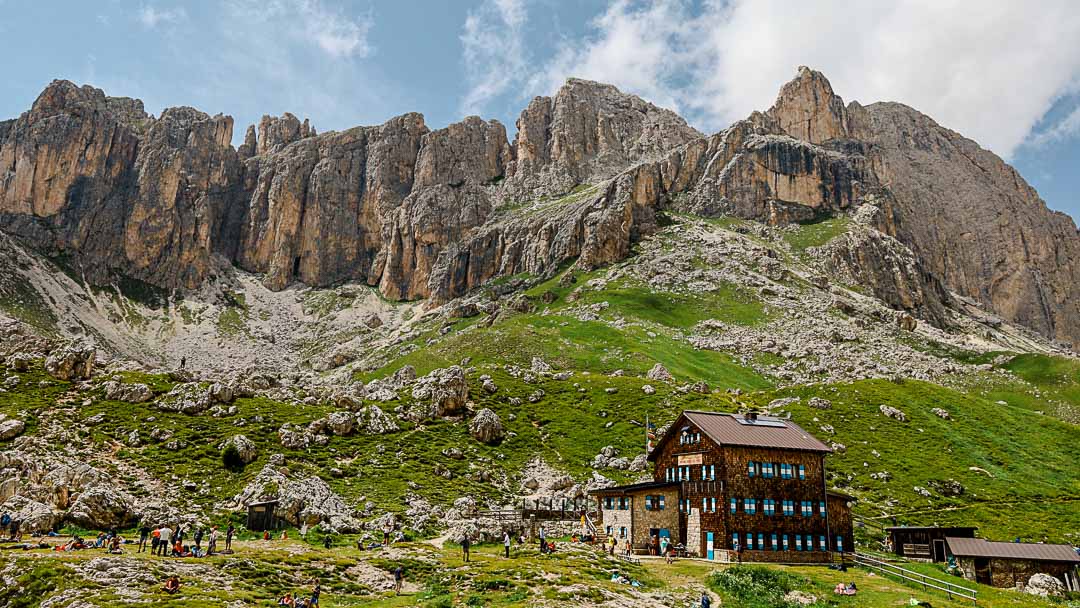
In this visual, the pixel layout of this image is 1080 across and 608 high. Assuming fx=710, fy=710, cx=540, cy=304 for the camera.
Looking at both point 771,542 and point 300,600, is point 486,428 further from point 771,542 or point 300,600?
point 300,600

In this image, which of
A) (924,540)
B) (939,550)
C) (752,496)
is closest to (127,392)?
(752,496)

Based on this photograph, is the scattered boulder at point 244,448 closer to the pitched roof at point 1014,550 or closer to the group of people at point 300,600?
the group of people at point 300,600

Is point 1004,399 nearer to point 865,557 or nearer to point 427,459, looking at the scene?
point 865,557

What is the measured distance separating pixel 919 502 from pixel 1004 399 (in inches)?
3242

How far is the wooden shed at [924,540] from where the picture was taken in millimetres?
67062

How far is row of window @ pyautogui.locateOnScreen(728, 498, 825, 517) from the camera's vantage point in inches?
2520

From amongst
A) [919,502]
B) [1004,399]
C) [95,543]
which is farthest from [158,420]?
[1004,399]

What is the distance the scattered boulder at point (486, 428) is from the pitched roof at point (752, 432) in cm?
3555

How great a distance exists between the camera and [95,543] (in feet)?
159

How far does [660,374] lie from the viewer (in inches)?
5463

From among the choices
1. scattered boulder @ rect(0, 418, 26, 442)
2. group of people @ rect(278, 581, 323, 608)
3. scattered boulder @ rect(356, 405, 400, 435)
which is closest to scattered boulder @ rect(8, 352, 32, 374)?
scattered boulder @ rect(0, 418, 26, 442)

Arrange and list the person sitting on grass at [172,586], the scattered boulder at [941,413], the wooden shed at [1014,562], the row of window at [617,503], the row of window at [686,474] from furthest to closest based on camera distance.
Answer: the scattered boulder at [941,413], the row of window at [617,503], the row of window at [686,474], the wooden shed at [1014,562], the person sitting on grass at [172,586]

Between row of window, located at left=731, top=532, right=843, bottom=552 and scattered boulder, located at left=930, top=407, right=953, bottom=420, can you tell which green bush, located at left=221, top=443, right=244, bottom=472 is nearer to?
row of window, located at left=731, top=532, right=843, bottom=552

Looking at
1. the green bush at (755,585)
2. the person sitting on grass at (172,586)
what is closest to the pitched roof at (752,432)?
the green bush at (755,585)
